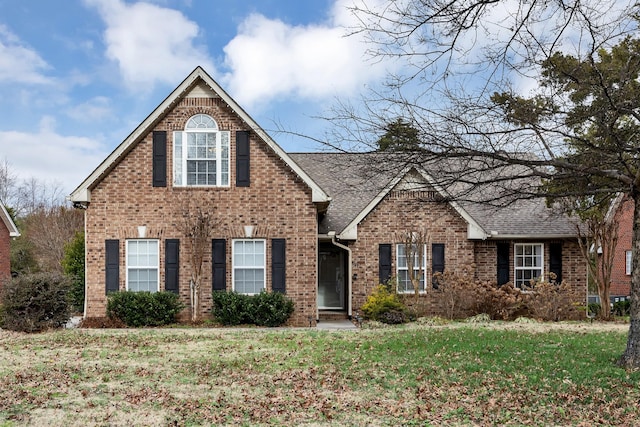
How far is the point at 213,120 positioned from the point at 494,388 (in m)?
11.4

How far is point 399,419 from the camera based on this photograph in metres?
7.68

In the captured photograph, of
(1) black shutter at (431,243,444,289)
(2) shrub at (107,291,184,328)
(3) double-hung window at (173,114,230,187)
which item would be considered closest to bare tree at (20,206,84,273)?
(2) shrub at (107,291,184,328)

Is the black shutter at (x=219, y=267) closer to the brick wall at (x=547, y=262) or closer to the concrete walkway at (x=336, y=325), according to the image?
the concrete walkway at (x=336, y=325)

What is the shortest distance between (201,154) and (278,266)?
3.74 meters

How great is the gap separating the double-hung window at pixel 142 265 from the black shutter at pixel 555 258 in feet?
39.3

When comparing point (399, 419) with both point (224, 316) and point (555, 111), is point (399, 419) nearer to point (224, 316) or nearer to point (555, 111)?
point (555, 111)

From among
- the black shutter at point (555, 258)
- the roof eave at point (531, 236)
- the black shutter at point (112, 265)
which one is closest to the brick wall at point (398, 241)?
the roof eave at point (531, 236)

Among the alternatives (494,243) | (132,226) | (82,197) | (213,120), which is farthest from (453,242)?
(82,197)

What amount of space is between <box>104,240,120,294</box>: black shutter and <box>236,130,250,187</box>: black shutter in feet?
12.2

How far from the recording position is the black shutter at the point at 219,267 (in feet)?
57.8

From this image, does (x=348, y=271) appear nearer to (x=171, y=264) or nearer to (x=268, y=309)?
(x=268, y=309)

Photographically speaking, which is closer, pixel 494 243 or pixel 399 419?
pixel 399 419

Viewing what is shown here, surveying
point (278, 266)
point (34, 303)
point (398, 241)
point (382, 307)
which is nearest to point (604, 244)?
point (398, 241)

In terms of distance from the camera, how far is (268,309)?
671 inches
